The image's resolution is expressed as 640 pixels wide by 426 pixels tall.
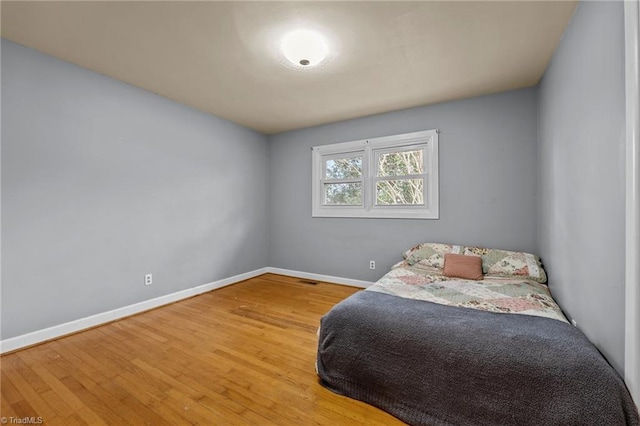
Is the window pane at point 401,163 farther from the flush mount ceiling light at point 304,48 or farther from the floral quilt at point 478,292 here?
the flush mount ceiling light at point 304,48

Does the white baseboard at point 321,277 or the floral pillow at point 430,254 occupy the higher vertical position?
the floral pillow at point 430,254

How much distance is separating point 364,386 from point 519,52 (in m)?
2.94

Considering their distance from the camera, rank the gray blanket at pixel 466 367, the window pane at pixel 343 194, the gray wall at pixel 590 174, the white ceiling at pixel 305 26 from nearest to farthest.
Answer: the gray blanket at pixel 466 367 → the gray wall at pixel 590 174 → the white ceiling at pixel 305 26 → the window pane at pixel 343 194

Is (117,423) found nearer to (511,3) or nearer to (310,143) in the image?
(511,3)

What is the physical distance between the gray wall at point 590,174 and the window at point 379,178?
130 cm

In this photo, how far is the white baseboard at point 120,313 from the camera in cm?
213

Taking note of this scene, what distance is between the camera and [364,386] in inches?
63.1

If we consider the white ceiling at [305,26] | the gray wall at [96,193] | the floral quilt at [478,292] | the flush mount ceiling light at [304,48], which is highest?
the white ceiling at [305,26]

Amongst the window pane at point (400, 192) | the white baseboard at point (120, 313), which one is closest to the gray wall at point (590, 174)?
the window pane at point (400, 192)

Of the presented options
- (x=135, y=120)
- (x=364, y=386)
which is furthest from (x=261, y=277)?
(x=364, y=386)

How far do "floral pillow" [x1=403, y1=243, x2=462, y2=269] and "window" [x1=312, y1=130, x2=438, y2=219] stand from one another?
0.42m

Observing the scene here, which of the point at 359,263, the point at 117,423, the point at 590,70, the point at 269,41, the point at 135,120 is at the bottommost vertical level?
the point at 117,423

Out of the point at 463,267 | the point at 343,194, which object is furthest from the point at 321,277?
the point at 463,267

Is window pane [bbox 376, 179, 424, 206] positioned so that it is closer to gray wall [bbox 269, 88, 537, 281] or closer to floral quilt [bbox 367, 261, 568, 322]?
gray wall [bbox 269, 88, 537, 281]
